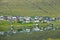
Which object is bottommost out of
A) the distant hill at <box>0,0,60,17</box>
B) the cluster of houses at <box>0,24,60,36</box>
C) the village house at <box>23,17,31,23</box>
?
the cluster of houses at <box>0,24,60,36</box>

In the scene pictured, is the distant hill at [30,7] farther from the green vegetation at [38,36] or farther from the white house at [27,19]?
the green vegetation at [38,36]

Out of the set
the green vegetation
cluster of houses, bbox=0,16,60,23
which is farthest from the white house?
the green vegetation

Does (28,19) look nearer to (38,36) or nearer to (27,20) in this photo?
(27,20)

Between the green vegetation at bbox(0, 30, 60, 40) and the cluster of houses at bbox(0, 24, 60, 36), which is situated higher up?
the cluster of houses at bbox(0, 24, 60, 36)

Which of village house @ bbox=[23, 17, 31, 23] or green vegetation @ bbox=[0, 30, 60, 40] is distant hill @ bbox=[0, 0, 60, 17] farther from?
green vegetation @ bbox=[0, 30, 60, 40]

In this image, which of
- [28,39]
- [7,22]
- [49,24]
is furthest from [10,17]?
[49,24]

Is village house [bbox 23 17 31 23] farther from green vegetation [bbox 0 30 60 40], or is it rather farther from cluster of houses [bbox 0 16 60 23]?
green vegetation [bbox 0 30 60 40]

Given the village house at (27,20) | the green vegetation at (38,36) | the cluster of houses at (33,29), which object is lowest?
the green vegetation at (38,36)

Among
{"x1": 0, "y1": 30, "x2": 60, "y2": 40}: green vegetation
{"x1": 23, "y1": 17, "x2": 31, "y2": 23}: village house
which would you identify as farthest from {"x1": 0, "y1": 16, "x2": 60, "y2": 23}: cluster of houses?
{"x1": 0, "y1": 30, "x2": 60, "y2": 40}: green vegetation

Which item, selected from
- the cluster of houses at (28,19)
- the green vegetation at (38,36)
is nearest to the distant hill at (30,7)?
the cluster of houses at (28,19)
